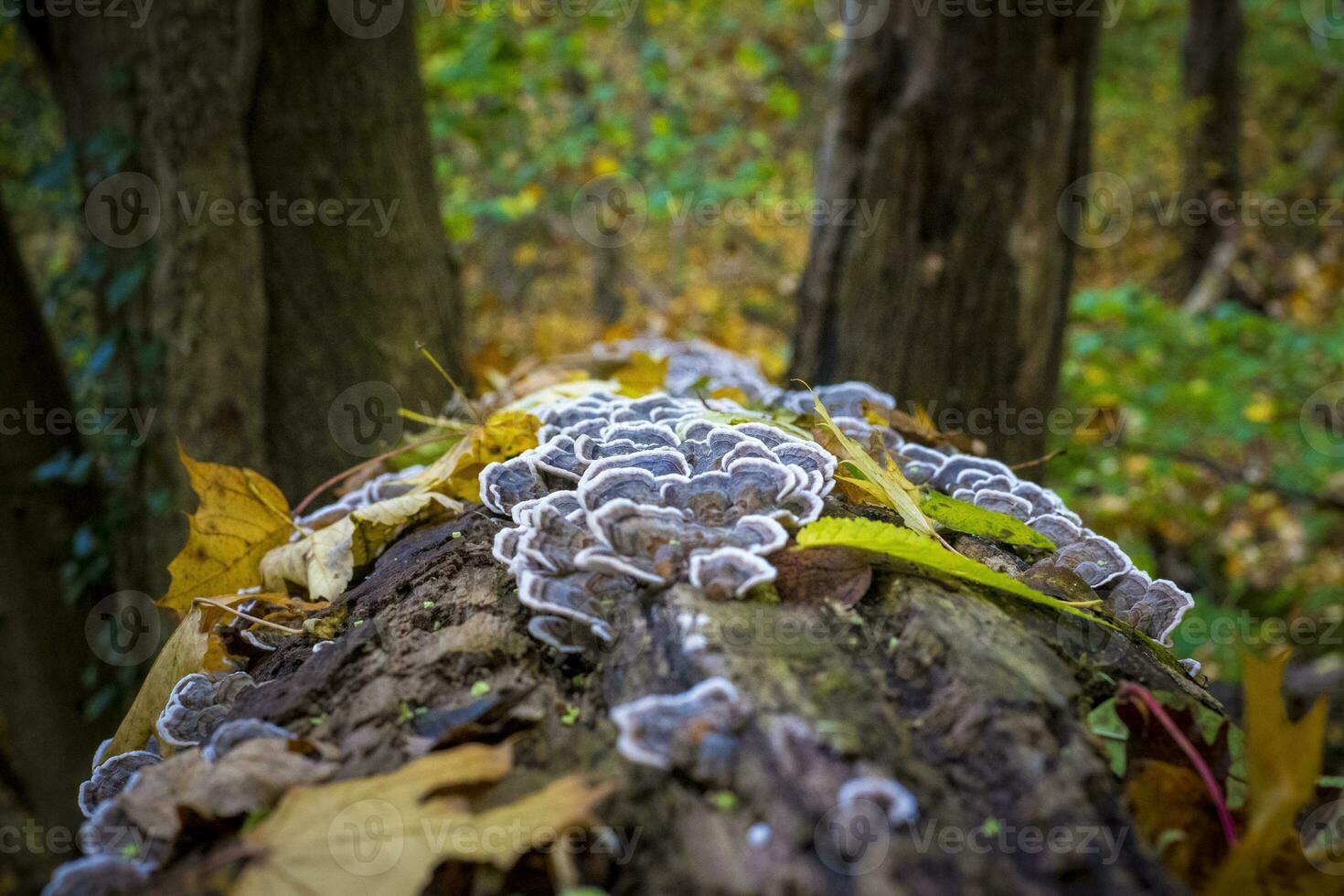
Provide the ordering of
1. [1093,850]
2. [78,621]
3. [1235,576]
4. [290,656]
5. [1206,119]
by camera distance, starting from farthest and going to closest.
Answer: [1206,119] → [1235,576] → [78,621] → [290,656] → [1093,850]

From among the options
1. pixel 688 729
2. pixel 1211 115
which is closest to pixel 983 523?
pixel 688 729

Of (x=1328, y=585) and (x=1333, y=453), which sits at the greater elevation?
(x=1333, y=453)

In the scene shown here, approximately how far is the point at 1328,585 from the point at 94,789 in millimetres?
9160

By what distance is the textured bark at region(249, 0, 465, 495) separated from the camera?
3.16 meters

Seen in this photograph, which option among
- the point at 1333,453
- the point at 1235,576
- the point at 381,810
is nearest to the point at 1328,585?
the point at 1235,576

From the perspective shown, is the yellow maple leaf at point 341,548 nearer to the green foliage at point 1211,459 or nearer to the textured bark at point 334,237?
the textured bark at point 334,237

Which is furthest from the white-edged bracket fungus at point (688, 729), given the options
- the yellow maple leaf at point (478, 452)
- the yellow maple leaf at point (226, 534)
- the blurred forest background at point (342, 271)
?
the blurred forest background at point (342, 271)

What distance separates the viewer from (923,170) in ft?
12.0

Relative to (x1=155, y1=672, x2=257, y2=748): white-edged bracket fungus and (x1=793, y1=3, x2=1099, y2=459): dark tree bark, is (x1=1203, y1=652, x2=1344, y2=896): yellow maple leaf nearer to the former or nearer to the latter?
(x1=155, y1=672, x2=257, y2=748): white-edged bracket fungus

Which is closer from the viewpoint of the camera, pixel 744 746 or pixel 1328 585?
pixel 744 746

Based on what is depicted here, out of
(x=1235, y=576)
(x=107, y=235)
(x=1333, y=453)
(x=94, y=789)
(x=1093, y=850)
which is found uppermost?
(x=107, y=235)

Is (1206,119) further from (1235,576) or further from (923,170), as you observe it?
(923,170)

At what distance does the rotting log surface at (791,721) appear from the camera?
0.93 meters

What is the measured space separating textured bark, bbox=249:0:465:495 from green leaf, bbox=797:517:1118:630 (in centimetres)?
253
